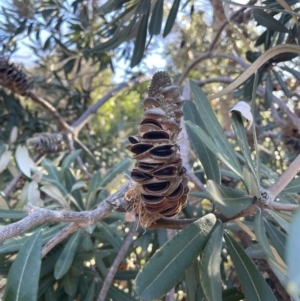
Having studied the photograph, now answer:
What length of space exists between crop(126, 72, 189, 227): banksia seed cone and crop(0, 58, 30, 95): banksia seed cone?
0.93 meters

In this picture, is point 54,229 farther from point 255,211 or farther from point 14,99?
point 14,99

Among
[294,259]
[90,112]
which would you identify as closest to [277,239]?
[294,259]

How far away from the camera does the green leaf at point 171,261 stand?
47 centimetres

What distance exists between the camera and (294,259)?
0.94 feet

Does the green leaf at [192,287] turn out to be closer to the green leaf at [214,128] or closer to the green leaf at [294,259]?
the green leaf at [214,128]

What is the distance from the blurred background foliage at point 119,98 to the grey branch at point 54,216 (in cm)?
18

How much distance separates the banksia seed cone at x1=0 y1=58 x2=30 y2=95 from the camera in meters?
1.38

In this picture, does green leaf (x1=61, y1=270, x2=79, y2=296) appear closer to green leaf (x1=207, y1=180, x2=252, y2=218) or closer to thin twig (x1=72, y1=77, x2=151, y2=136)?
green leaf (x1=207, y1=180, x2=252, y2=218)

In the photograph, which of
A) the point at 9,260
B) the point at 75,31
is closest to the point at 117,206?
the point at 9,260

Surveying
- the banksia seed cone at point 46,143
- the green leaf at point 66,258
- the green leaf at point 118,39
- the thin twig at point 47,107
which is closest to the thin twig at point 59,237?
the green leaf at point 66,258

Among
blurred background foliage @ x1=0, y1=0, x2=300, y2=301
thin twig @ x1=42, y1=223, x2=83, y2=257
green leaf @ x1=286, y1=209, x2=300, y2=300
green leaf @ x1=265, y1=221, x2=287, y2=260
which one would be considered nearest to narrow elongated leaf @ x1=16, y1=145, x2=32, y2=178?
blurred background foliage @ x1=0, y1=0, x2=300, y2=301

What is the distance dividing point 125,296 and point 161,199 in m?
0.48

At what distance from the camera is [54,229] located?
2.84 feet

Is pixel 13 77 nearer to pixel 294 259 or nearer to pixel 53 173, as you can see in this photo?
pixel 53 173
